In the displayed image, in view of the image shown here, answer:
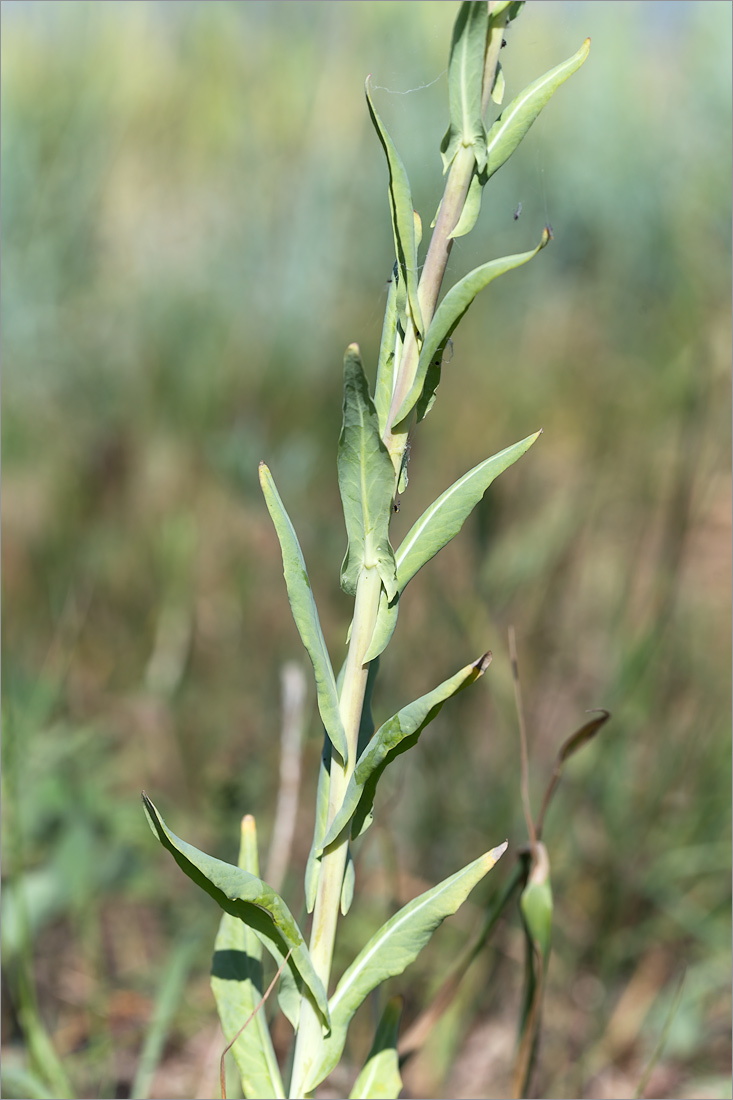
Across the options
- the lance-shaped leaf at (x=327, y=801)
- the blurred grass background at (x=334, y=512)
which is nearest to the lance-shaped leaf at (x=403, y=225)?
the blurred grass background at (x=334, y=512)

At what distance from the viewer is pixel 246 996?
59cm

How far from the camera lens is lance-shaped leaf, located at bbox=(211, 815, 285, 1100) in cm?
56

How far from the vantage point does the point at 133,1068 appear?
129cm

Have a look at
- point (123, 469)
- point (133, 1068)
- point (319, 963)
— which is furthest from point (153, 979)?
point (123, 469)

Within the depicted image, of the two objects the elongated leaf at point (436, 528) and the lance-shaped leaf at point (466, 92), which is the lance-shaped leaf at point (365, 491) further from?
the lance-shaped leaf at point (466, 92)

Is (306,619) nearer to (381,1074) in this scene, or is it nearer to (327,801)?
(327,801)

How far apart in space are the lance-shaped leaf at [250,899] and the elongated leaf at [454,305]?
0.94ft

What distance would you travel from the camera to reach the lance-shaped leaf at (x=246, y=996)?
1.82ft

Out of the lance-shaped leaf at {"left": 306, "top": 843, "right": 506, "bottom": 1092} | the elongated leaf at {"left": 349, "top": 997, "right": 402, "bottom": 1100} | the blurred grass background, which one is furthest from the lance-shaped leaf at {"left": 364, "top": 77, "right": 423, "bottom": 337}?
the elongated leaf at {"left": 349, "top": 997, "right": 402, "bottom": 1100}

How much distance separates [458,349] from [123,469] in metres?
1.55

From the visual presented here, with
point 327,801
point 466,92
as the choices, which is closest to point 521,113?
point 466,92

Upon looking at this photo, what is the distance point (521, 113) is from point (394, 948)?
517 millimetres

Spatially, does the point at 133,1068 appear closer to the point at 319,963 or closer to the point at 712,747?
Answer: the point at 319,963

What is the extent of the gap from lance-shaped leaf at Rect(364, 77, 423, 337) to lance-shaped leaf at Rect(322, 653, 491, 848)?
0.20 metres
